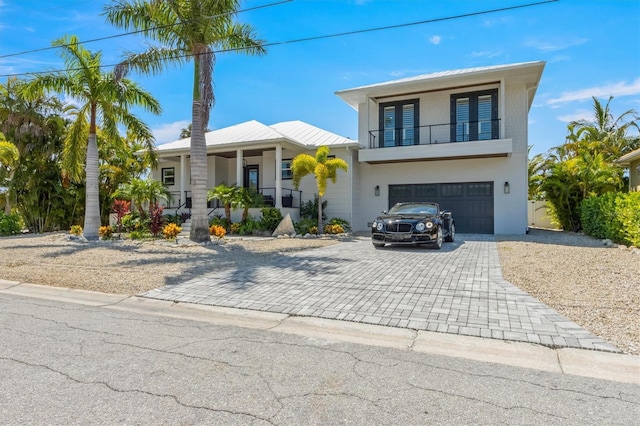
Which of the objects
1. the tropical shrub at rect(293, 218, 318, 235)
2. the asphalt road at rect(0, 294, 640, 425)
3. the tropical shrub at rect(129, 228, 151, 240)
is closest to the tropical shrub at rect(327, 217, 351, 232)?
the tropical shrub at rect(293, 218, 318, 235)

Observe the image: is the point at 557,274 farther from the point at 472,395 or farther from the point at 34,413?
the point at 34,413

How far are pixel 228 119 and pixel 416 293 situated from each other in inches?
925

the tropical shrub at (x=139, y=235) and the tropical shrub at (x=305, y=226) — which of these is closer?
the tropical shrub at (x=139, y=235)

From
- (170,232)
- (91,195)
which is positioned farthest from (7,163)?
(170,232)

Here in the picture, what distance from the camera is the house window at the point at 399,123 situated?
58.7ft

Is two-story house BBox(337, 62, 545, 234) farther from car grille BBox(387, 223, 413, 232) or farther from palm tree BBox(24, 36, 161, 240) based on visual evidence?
palm tree BBox(24, 36, 161, 240)

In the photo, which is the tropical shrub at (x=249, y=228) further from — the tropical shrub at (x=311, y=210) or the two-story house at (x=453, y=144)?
the two-story house at (x=453, y=144)

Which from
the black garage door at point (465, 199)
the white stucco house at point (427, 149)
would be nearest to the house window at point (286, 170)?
the white stucco house at point (427, 149)

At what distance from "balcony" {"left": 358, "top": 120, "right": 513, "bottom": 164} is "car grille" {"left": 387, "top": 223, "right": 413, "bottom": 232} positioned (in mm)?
6475

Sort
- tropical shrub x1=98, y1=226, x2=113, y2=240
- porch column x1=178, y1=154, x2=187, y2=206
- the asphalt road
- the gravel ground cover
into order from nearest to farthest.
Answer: the asphalt road
the gravel ground cover
tropical shrub x1=98, y1=226, x2=113, y2=240
porch column x1=178, y1=154, x2=187, y2=206

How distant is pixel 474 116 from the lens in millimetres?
16906

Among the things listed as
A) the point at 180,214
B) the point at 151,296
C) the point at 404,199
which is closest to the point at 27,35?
the point at 180,214

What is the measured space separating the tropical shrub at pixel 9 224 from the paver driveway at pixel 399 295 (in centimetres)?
1445

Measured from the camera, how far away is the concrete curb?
11.1 feet
